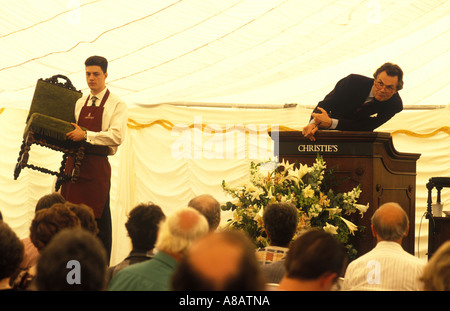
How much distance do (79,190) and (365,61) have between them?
4284 millimetres

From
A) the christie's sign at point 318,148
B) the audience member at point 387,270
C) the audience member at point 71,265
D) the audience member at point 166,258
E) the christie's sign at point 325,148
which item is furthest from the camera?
the christie's sign at point 318,148

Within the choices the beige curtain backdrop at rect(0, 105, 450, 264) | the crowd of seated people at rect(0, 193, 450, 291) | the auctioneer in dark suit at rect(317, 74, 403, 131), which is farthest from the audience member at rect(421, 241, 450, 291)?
the beige curtain backdrop at rect(0, 105, 450, 264)

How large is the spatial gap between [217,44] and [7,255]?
4374 millimetres

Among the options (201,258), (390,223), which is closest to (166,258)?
(201,258)

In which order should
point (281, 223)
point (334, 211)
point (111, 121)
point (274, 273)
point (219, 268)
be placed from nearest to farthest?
point (219, 268) → point (274, 273) → point (281, 223) → point (334, 211) → point (111, 121)

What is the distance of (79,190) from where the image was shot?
446 cm

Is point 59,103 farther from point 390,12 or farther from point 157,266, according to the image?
point 390,12

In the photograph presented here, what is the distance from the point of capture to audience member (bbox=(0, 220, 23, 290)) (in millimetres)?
2248

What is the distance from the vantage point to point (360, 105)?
4480 mm

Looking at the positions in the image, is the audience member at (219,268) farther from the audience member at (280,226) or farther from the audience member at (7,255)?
the audience member at (280,226)

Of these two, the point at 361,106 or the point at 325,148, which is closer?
the point at 325,148

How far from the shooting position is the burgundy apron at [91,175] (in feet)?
14.7

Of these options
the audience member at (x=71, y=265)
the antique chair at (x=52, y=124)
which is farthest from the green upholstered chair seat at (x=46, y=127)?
the audience member at (x=71, y=265)

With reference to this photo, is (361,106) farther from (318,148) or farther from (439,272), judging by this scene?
(439,272)
